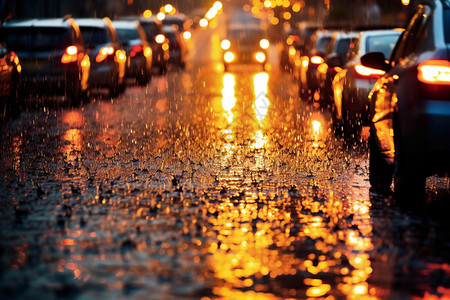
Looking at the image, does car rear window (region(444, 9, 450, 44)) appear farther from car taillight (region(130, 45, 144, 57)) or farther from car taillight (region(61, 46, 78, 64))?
car taillight (region(130, 45, 144, 57))

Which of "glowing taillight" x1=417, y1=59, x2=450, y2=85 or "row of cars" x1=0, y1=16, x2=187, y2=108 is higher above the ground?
"glowing taillight" x1=417, y1=59, x2=450, y2=85

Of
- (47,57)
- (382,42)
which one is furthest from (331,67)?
(47,57)

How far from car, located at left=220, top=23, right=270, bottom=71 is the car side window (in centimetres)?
2817

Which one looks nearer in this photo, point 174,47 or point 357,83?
point 357,83

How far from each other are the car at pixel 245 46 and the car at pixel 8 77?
20294 mm

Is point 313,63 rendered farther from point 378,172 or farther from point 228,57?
point 228,57

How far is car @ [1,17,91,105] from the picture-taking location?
19.6 m

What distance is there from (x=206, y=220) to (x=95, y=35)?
608 inches

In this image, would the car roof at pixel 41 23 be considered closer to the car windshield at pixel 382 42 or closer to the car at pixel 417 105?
the car windshield at pixel 382 42

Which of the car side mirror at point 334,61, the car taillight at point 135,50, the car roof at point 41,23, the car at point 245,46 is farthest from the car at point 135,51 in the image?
the car side mirror at point 334,61

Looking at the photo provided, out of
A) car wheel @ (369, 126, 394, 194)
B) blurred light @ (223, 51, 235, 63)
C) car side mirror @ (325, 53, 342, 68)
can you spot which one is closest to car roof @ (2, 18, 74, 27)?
car side mirror @ (325, 53, 342, 68)

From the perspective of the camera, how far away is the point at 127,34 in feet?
93.1

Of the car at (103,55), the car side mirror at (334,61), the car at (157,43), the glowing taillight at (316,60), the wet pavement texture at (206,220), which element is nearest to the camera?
the wet pavement texture at (206,220)

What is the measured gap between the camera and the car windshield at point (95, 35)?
22.7m
